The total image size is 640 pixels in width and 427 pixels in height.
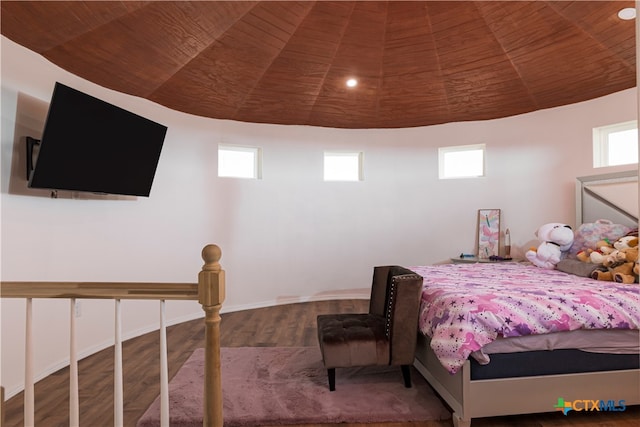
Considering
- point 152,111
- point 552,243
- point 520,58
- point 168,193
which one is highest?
point 520,58

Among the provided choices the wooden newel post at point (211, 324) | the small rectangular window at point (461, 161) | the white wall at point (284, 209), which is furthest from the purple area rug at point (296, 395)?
the small rectangular window at point (461, 161)

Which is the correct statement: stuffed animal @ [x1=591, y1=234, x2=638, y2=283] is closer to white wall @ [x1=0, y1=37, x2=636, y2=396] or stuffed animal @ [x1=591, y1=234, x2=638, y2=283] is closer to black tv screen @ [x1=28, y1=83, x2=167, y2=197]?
white wall @ [x1=0, y1=37, x2=636, y2=396]

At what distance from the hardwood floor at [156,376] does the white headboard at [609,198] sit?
2.15 metres

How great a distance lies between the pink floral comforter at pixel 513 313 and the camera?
2088 mm

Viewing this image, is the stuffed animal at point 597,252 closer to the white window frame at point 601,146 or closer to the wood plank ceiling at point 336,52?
the white window frame at point 601,146

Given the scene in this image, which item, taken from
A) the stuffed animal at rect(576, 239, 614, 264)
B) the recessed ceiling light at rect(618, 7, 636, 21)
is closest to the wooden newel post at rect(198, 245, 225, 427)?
the stuffed animal at rect(576, 239, 614, 264)

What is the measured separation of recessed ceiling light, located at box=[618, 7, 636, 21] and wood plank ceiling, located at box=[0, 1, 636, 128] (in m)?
0.05

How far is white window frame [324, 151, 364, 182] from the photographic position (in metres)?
5.51

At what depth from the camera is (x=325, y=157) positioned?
18.1ft

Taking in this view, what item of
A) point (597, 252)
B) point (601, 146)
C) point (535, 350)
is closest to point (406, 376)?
point (535, 350)

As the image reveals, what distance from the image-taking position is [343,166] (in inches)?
219

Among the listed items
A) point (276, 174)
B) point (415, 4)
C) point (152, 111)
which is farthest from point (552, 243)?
point (152, 111)

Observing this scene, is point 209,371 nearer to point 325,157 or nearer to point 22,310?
point 22,310

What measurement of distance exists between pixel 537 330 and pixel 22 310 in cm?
343
